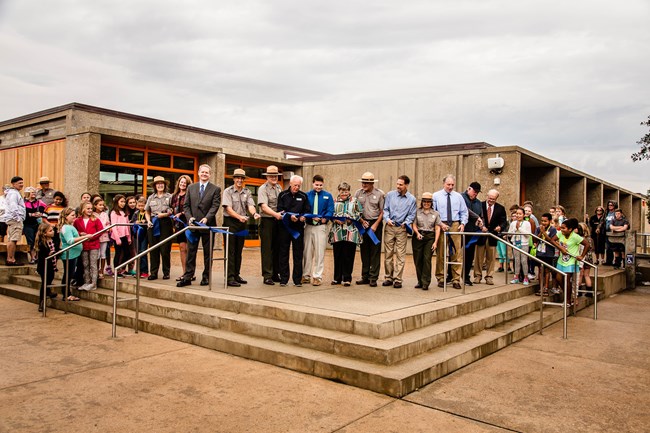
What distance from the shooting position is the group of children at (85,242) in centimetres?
784

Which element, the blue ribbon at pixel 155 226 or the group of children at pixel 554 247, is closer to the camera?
the blue ribbon at pixel 155 226

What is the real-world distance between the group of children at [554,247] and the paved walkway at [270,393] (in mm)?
2808

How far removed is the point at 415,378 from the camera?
457cm

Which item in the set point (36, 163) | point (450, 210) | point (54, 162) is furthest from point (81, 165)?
point (450, 210)

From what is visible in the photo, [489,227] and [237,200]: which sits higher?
[237,200]

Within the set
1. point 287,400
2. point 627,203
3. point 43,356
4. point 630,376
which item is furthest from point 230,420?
point 627,203

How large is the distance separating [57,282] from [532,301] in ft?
26.9

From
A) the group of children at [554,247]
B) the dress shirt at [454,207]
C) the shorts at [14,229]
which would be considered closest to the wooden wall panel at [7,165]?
the shorts at [14,229]

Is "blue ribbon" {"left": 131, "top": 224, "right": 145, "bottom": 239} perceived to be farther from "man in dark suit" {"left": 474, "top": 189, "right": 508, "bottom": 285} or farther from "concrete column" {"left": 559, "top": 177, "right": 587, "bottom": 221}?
"concrete column" {"left": 559, "top": 177, "right": 587, "bottom": 221}

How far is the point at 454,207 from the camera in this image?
8594mm

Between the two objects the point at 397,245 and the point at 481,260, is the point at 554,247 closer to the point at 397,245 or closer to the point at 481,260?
the point at 481,260

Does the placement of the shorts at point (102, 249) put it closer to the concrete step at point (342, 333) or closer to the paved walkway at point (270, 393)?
the concrete step at point (342, 333)

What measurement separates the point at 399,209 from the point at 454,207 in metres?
1.05

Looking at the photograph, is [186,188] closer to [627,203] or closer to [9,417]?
[9,417]
